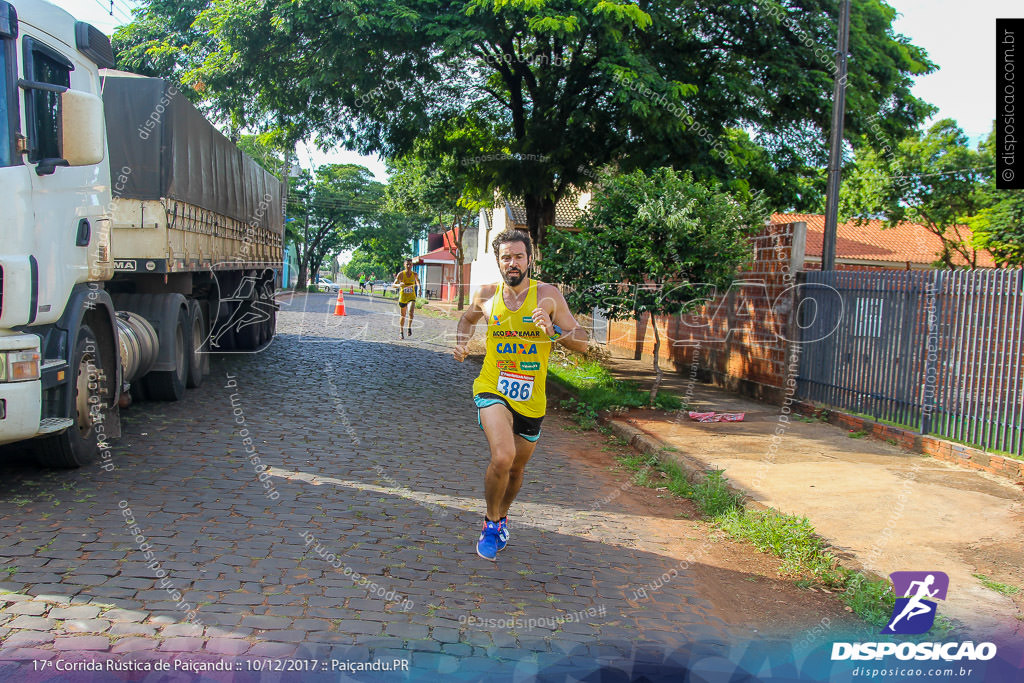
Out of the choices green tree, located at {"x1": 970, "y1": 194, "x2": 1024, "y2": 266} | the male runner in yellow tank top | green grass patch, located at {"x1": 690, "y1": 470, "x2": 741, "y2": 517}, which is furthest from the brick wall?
the male runner in yellow tank top

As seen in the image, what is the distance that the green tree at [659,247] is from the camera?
10328 mm

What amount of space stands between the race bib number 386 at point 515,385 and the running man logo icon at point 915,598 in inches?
89.2

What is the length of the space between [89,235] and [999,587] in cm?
664

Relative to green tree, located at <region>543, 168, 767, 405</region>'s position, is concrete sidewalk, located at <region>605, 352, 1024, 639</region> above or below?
below

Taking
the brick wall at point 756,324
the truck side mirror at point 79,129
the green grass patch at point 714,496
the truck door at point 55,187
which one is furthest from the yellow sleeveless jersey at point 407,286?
the truck side mirror at point 79,129

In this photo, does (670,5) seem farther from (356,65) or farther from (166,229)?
(166,229)

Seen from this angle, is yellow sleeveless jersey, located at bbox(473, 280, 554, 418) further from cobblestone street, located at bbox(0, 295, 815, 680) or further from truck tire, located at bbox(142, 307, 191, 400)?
truck tire, located at bbox(142, 307, 191, 400)

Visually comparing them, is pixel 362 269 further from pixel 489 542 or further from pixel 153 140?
pixel 489 542

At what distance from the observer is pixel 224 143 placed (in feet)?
40.8

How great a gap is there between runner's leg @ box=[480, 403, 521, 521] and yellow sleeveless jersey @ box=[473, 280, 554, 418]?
106 mm

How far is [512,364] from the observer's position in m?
4.84

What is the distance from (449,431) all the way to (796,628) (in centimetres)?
534

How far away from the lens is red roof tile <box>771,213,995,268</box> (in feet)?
99.5

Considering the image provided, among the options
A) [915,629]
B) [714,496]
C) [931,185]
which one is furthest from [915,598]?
[931,185]
